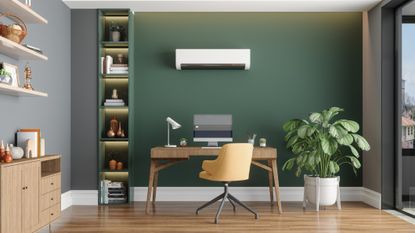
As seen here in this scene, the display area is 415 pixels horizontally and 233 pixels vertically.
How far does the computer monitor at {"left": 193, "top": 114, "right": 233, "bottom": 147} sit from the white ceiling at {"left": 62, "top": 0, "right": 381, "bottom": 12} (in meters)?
1.47

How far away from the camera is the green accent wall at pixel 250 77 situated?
6.39 metres

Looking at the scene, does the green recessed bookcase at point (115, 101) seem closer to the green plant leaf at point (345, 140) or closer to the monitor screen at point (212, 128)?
the monitor screen at point (212, 128)

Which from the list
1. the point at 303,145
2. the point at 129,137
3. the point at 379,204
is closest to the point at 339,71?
the point at 303,145

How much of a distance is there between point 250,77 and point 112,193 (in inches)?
98.4

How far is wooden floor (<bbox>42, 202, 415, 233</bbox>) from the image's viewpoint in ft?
15.0

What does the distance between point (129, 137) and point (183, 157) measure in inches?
38.2

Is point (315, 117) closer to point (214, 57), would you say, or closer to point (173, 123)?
point (214, 57)

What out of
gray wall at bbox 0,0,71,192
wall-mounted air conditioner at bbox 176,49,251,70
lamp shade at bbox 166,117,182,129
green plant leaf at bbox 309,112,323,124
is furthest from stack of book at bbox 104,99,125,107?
green plant leaf at bbox 309,112,323,124

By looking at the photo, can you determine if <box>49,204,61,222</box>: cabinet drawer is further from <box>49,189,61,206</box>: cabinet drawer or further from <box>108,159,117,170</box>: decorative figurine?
<box>108,159,117,170</box>: decorative figurine

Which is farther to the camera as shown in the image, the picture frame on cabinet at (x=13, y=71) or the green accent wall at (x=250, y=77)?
the green accent wall at (x=250, y=77)

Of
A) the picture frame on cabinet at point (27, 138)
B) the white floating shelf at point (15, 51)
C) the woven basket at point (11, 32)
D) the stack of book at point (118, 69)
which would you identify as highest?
the woven basket at point (11, 32)

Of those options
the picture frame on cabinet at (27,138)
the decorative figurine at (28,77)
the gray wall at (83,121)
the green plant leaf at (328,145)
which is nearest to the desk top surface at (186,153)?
the green plant leaf at (328,145)

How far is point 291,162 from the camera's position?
18.8ft

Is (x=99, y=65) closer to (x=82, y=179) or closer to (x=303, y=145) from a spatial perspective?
(x=82, y=179)
